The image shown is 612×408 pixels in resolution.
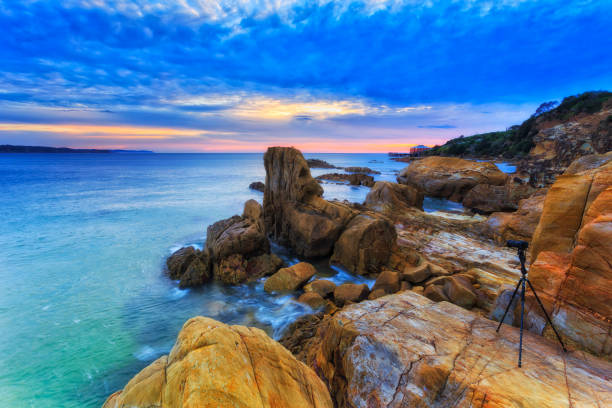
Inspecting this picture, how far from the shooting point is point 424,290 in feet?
27.6

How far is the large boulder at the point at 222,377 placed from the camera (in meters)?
2.76

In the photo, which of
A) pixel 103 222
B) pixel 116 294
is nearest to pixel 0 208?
pixel 103 222

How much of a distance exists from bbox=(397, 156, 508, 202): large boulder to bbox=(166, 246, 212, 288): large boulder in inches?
1071

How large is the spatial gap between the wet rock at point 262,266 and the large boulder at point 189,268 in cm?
195

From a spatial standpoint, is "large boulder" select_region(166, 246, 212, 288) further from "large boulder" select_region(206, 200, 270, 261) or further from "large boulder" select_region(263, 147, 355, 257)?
"large boulder" select_region(263, 147, 355, 257)

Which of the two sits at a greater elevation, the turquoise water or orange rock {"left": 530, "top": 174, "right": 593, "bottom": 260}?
orange rock {"left": 530, "top": 174, "right": 593, "bottom": 260}

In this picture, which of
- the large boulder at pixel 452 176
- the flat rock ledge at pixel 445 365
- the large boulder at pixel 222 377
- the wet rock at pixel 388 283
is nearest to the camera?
the large boulder at pixel 222 377

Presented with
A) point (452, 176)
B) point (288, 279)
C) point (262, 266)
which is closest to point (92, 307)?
point (262, 266)

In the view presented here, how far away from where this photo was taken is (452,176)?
96.2 ft

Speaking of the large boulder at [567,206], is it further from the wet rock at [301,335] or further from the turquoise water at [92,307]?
the turquoise water at [92,307]

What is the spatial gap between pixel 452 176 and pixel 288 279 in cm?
2601

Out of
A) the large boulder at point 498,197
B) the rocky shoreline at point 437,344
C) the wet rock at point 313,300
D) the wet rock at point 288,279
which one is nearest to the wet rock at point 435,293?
the rocky shoreline at point 437,344

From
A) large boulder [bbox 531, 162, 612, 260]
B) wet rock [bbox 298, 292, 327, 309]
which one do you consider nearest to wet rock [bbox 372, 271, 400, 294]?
wet rock [bbox 298, 292, 327, 309]

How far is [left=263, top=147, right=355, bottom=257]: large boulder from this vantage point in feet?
43.3
